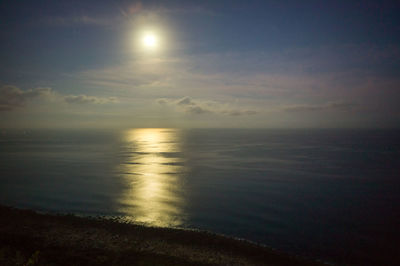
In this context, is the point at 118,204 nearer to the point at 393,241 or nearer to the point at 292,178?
the point at 393,241

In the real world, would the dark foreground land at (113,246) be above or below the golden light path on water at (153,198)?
above

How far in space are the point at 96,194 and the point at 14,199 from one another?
15.3m

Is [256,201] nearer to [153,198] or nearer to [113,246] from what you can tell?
[153,198]

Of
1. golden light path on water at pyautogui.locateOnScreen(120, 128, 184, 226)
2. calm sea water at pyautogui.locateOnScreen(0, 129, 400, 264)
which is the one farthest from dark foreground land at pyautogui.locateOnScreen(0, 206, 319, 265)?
golden light path on water at pyautogui.locateOnScreen(120, 128, 184, 226)

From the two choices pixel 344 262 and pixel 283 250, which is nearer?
pixel 344 262

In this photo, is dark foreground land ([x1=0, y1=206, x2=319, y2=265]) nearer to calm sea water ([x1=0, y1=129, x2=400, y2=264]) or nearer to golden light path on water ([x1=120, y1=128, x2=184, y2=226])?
calm sea water ([x1=0, y1=129, x2=400, y2=264])

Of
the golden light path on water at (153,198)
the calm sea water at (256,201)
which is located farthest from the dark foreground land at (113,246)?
the golden light path on water at (153,198)

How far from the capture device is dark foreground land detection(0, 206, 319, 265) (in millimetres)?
21641

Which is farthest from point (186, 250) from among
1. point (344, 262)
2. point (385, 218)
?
point (385, 218)

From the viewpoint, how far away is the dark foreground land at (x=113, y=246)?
21.6 meters

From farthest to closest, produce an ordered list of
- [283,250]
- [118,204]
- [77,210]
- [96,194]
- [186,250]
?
[96,194] → [118,204] → [77,210] → [283,250] → [186,250]

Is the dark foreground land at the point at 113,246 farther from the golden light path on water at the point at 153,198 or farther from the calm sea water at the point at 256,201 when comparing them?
the golden light path on water at the point at 153,198

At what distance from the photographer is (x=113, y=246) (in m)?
24.6

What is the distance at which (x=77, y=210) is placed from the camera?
132 ft
